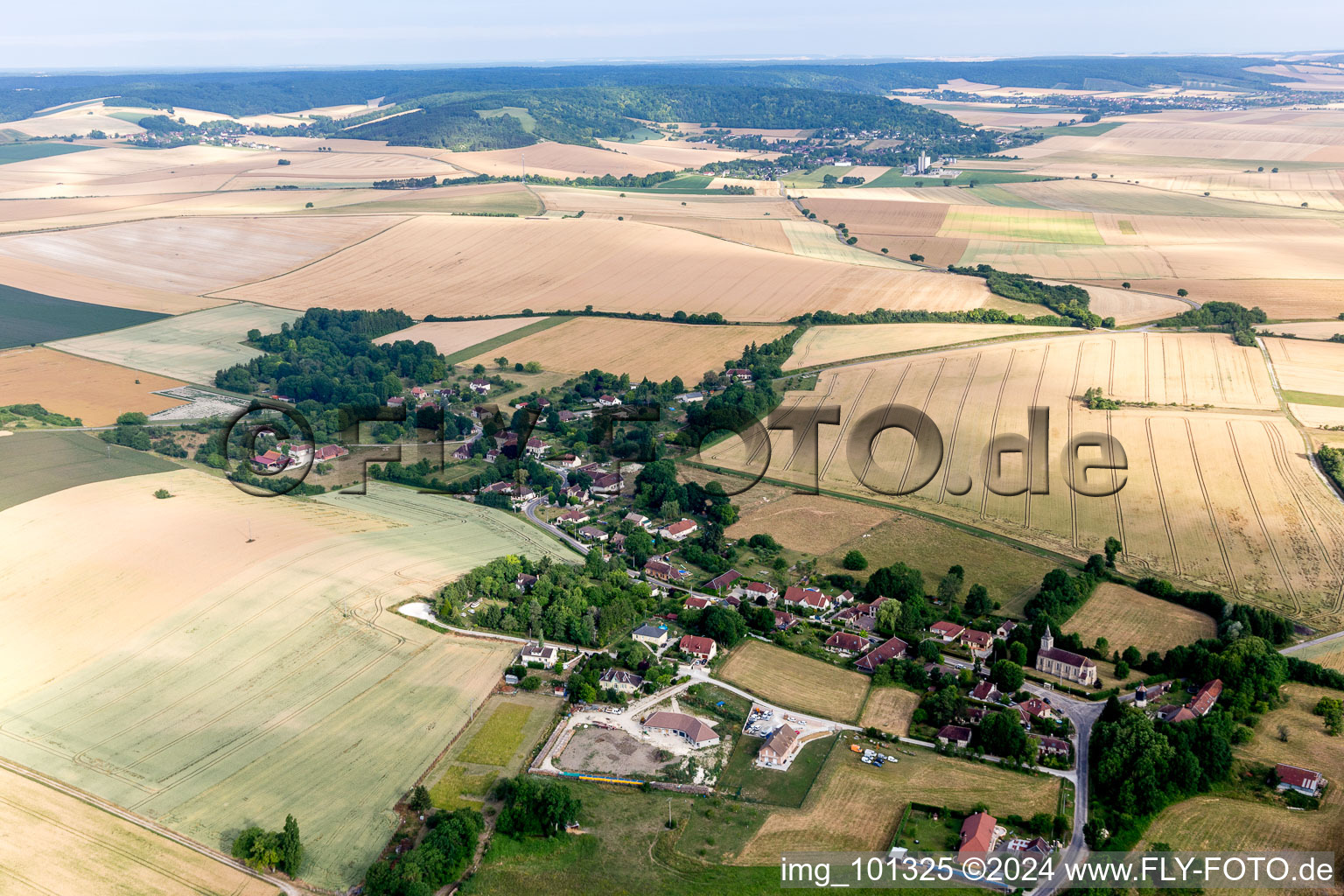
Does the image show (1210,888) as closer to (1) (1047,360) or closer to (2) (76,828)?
(2) (76,828)

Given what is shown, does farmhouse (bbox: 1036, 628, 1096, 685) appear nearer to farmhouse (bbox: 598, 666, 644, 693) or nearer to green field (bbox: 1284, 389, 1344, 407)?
farmhouse (bbox: 598, 666, 644, 693)

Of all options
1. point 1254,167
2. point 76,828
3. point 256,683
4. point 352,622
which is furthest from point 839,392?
point 1254,167

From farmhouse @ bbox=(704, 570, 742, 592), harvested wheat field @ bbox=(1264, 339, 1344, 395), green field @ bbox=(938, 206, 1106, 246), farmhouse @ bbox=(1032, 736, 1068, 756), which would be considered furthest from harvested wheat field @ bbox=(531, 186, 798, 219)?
farmhouse @ bbox=(1032, 736, 1068, 756)

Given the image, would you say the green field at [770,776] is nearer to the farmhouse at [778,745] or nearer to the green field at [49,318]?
the farmhouse at [778,745]

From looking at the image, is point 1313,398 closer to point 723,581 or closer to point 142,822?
point 723,581

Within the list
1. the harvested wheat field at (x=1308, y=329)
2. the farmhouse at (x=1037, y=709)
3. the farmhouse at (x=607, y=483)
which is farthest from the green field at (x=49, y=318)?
the harvested wheat field at (x=1308, y=329)

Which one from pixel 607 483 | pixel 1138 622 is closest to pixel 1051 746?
pixel 1138 622
